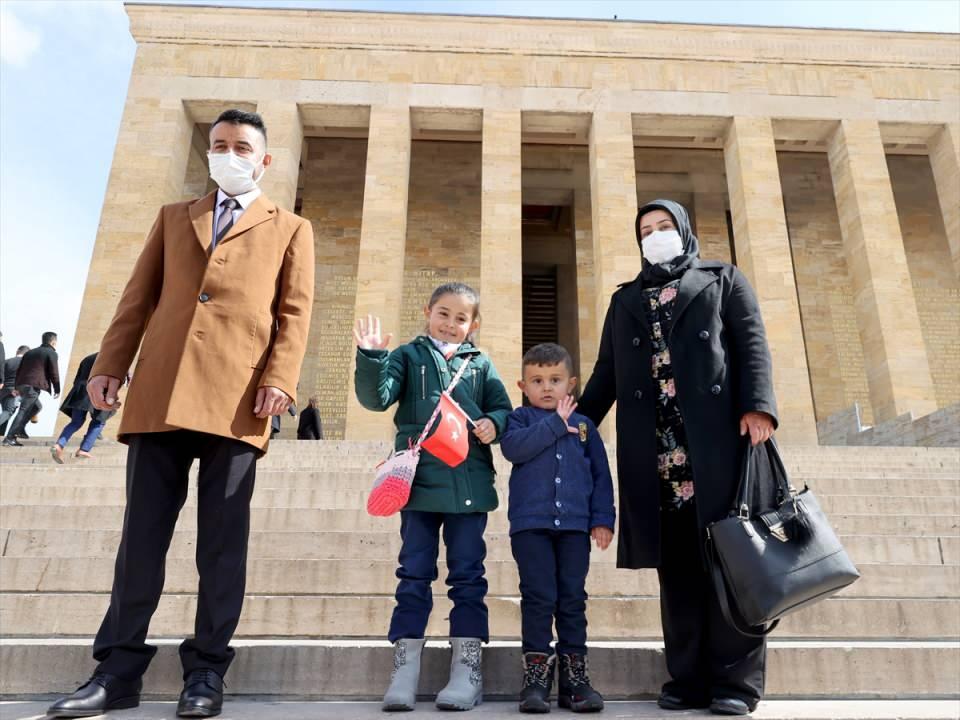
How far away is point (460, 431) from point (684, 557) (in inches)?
42.2

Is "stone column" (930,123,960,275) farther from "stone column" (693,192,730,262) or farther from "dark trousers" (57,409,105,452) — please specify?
"dark trousers" (57,409,105,452)

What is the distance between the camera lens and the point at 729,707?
8.57ft

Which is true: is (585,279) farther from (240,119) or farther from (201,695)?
(201,695)

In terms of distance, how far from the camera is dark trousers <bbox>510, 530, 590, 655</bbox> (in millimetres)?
2867

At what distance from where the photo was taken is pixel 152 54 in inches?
622

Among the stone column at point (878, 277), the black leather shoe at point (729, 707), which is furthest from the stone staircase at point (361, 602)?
the stone column at point (878, 277)

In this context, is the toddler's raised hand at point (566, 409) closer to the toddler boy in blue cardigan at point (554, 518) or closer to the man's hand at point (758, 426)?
the toddler boy in blue cardigan at point (554, 518)

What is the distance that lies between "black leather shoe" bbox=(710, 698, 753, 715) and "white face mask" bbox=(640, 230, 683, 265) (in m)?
1.85

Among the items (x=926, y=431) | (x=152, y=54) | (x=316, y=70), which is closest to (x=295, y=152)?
(x=316, y=70)

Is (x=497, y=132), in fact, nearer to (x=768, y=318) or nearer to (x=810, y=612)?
(x=768, y=318)

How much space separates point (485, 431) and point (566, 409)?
1.30ft

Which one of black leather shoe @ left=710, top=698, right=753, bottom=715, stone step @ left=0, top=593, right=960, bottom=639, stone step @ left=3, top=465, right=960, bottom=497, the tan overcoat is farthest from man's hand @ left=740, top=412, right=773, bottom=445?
stone step @ left=3, top=465, right=960, bottom=497

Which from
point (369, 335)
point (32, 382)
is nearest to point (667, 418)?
point (369, 335)

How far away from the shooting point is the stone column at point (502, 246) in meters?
13.9
